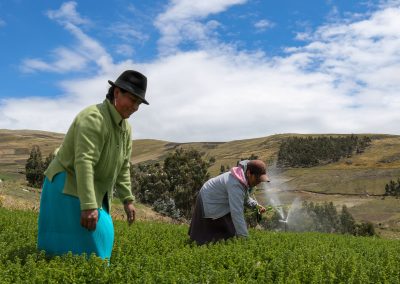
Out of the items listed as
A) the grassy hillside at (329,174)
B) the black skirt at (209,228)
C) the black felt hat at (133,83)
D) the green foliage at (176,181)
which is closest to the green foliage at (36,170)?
the grassy hillside at (329,174)

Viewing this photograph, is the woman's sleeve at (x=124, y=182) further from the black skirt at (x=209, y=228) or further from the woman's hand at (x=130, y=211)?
the black skirt at (x=209, y=228)

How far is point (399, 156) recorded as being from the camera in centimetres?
13925

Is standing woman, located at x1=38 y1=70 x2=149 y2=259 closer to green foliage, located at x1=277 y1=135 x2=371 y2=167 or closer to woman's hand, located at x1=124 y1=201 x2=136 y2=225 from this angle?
woman's hand, located at x1=124 y1=201 x2=136 y2=225

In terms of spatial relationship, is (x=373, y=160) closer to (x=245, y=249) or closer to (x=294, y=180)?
(x=294, y=180)

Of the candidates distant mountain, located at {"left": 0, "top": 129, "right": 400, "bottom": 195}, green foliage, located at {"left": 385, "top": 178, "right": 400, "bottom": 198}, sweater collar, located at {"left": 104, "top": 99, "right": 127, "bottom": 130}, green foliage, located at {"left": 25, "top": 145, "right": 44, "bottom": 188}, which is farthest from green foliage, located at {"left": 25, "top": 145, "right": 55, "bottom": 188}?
green foliage, located at {"left": 385, "top": 178, "right": 400, "bottom": 198}

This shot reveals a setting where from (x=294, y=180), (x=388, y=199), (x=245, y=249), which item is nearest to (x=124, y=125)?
(x=245, y=249)

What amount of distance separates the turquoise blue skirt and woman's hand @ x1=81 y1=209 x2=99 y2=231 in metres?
0.14

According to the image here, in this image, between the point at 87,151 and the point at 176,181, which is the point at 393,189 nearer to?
A: the point at 176,181

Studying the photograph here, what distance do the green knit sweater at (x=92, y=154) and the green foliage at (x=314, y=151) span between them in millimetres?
137167

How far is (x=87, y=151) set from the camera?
4207 millimetres

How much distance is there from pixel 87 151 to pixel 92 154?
60 millimetres

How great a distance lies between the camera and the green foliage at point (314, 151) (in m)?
141

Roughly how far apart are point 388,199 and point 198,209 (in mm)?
91517

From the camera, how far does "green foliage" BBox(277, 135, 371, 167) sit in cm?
14051
